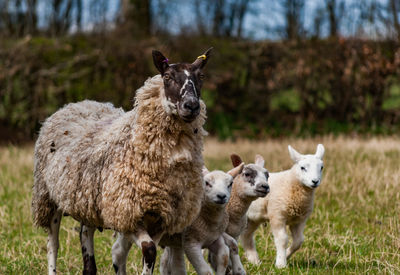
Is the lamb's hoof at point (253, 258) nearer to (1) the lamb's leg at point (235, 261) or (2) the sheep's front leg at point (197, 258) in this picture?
(1) the lamb's leg at point (235, 261)

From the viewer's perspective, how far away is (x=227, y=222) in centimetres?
496

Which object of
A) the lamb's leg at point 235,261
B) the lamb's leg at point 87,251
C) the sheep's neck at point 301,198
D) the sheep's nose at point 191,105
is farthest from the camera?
the sheep's neck at point 301,198

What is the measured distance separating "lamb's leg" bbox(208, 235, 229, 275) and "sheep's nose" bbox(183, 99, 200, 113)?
1229 millimetres

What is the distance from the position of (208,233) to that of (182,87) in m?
1.24

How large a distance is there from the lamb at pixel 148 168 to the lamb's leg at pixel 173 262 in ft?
→ 1.25

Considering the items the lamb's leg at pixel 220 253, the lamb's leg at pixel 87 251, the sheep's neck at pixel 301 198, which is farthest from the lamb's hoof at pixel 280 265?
the lamb's leg at pixel 87 251

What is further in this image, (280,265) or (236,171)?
(280,265)

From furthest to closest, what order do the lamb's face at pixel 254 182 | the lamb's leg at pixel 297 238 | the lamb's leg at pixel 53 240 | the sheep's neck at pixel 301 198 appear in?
1. the lamb's leg at pixel 297 238
2. the sheep's neck at pixel 301 198
3. the lamb's leg at pixel 53 240
4. the lamb's face at pixel 254 182

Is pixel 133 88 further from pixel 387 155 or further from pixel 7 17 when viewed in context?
pixel 7 17

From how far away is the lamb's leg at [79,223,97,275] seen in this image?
17.2ft

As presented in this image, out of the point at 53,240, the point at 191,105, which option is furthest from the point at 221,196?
the point at 53,240

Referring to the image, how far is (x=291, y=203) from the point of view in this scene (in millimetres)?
5703

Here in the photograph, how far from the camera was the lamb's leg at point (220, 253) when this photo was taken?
4.63 m

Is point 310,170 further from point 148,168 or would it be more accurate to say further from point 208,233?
point 148,168
